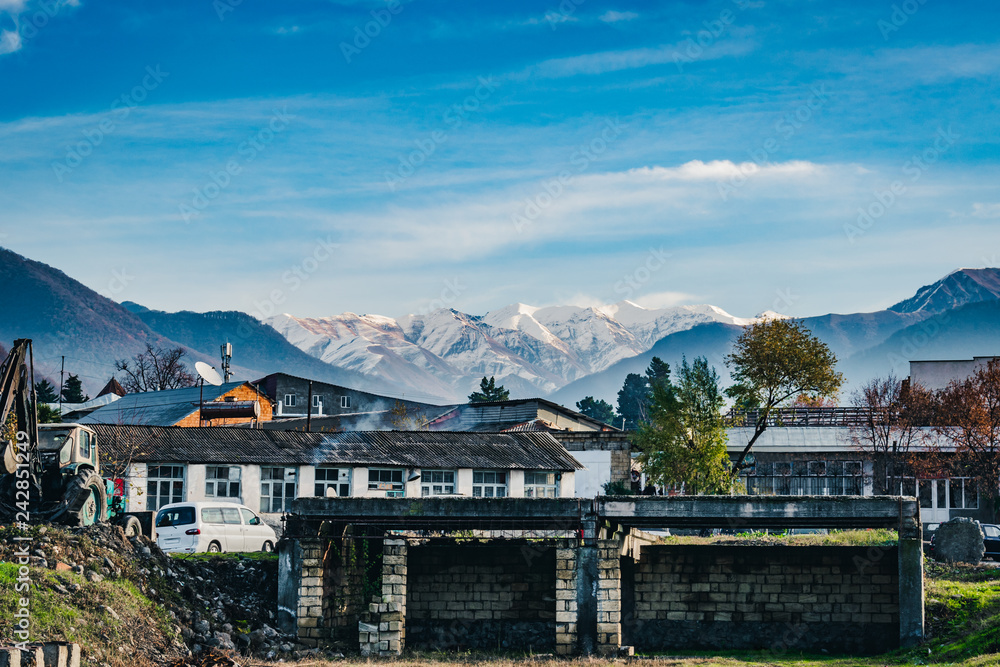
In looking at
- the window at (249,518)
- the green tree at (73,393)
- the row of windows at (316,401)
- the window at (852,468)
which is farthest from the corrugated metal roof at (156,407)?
the window at (852,468)

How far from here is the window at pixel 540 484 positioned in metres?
47.5

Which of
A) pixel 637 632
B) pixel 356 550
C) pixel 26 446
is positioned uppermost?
pixel 26 446

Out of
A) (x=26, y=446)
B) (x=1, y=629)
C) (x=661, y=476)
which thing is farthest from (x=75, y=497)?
(x=661, y=476)

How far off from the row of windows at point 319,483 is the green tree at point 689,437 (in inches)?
189

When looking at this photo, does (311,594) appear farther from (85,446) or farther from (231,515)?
(85,446)

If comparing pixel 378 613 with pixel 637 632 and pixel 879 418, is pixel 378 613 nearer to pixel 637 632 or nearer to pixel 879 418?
pixel 637 632

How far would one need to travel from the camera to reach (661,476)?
156 ft

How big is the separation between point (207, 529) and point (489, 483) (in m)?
17.1

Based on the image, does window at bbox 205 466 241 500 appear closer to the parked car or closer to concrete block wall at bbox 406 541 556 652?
concrete block wall at bbox 406 541 556 652

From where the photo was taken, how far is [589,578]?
29.5 m

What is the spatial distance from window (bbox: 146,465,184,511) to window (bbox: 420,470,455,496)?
10.3 m

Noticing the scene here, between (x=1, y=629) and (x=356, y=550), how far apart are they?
499 inches

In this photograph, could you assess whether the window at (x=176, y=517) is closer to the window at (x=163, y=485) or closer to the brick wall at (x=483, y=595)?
the brick wall at (x=483, y=595)

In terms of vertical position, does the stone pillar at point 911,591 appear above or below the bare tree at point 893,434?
below
